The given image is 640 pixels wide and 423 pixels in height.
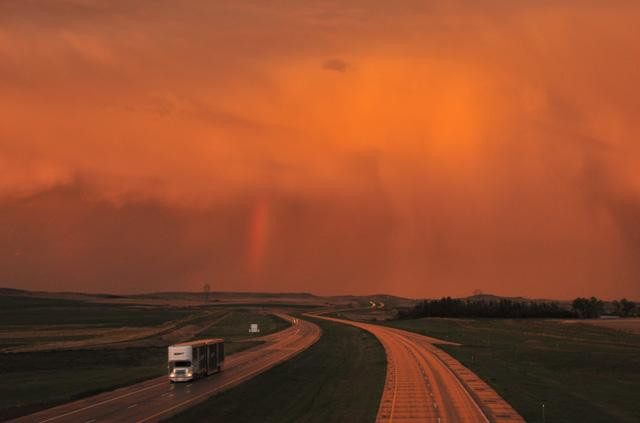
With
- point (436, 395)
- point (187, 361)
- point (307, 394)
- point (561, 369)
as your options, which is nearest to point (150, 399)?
point (187, 361)

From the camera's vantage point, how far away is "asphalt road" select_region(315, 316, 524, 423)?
52594 millimetres

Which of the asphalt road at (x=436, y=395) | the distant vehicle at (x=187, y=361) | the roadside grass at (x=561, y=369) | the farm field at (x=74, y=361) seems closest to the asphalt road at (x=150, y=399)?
the distant vehicle at (x=187, y=361)

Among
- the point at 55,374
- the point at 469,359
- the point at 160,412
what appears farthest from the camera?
the point at 469,359

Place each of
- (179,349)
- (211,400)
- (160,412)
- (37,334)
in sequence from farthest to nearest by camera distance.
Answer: (37,334), (179,349), (211,400), (160,412)

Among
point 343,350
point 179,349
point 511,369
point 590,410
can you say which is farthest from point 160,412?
point 343,350

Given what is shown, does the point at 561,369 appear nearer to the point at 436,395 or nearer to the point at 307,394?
the point at 436,395

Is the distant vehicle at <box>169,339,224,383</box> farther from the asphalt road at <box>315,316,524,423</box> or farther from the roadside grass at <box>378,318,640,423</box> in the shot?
the roadside grass at <box>378,318,640,423</box>

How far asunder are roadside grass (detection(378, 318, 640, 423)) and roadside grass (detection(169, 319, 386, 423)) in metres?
12.6

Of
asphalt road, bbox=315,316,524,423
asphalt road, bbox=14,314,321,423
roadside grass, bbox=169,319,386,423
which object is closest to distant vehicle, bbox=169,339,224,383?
asphalt road, bbox=14,314,321,423

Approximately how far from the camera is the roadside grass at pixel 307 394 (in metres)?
55.2

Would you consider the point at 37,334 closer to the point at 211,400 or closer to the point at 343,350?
the point at 343,350

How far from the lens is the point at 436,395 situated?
6309cm

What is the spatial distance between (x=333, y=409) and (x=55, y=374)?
147ft

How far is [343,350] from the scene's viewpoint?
11738 centimetres
